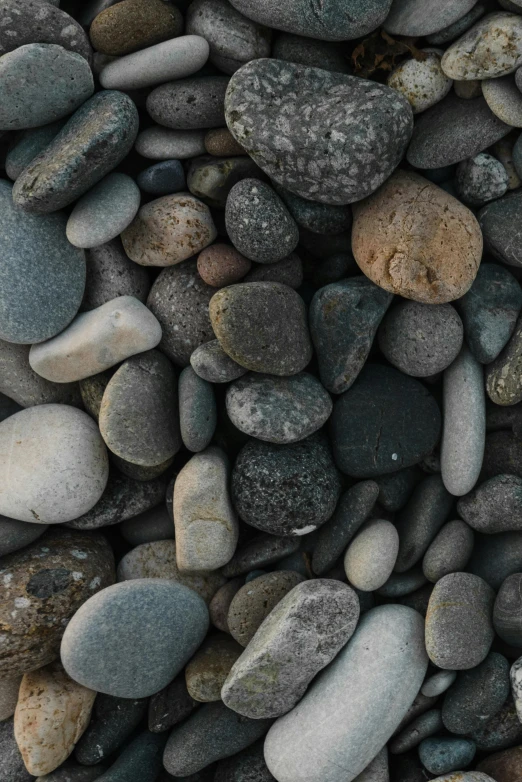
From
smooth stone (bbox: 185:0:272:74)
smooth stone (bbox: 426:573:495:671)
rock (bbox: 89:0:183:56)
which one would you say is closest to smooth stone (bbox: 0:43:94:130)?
rock (bbox: 89:0:183:56)

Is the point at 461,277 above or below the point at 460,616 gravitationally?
above

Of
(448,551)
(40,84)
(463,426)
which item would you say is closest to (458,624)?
(448,551)

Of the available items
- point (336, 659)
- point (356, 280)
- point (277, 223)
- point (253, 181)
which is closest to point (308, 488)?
point (336, 659)

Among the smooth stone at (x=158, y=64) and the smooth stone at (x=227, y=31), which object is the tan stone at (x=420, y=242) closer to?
the smooth stone at (x=227, y=31)

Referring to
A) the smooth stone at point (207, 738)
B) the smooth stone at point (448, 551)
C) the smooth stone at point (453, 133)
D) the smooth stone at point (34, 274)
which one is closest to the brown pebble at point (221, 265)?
the smooth stone at point (34, 274)

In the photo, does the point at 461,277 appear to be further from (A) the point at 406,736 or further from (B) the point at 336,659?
(A) the point at 406,736

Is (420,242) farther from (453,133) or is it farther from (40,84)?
(40,84)
